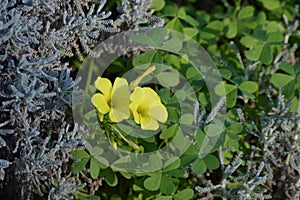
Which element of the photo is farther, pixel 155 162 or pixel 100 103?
pixel 155 162

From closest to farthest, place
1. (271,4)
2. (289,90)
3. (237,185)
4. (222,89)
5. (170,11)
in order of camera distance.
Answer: (237,185) → (222,89) → (289,90) → (170,11) → (271,4)

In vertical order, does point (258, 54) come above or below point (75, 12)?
below

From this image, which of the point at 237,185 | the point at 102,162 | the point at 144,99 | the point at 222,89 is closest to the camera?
the point at 144,99

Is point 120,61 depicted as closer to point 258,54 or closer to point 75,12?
point 75,12

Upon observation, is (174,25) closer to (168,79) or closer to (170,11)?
(170,11)

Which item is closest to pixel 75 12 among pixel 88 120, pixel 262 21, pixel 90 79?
pixel 90 79

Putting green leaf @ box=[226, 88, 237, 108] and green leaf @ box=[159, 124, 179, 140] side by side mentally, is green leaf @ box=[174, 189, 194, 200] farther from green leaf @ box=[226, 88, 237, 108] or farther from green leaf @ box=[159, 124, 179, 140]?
green leaf @ box=[226, 88, 237, 108]

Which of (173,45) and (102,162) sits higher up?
(173,45)

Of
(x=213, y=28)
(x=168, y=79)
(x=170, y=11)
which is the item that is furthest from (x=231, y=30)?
(x=168, y=79)
